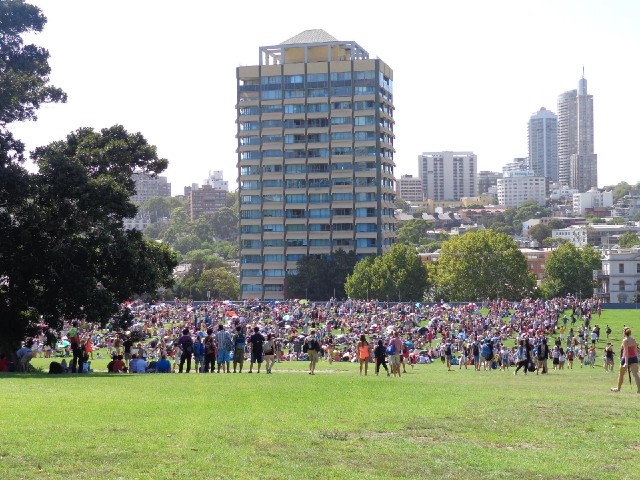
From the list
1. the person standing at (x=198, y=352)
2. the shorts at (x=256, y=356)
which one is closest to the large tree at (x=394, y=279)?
the person standing at (x=198, y=352)

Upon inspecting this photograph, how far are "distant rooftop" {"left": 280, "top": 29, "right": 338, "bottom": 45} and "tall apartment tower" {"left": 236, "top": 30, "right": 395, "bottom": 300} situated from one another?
0.25 m

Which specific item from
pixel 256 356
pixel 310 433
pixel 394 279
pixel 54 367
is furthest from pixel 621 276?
pixel 310 433

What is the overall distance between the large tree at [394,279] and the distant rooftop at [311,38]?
1319 inches

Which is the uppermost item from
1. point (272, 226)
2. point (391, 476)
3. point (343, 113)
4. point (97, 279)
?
point (343, 113)

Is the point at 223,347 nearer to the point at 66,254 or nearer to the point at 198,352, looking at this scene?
the point at 198,352

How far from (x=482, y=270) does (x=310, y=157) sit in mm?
29922

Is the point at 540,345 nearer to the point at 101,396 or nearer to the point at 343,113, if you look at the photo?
the point at 101,396

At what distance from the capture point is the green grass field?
1084cm

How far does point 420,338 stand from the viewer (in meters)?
→ 56.2

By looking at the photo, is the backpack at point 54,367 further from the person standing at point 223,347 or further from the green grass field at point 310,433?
the green grass field at point 310,433

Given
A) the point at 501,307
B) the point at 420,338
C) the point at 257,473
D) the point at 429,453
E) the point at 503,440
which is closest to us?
the point at 257,473

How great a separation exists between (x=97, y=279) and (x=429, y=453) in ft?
66.4

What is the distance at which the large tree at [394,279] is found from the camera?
336ft

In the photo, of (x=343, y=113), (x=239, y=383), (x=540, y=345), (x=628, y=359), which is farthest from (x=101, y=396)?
(x=343, y=113)
